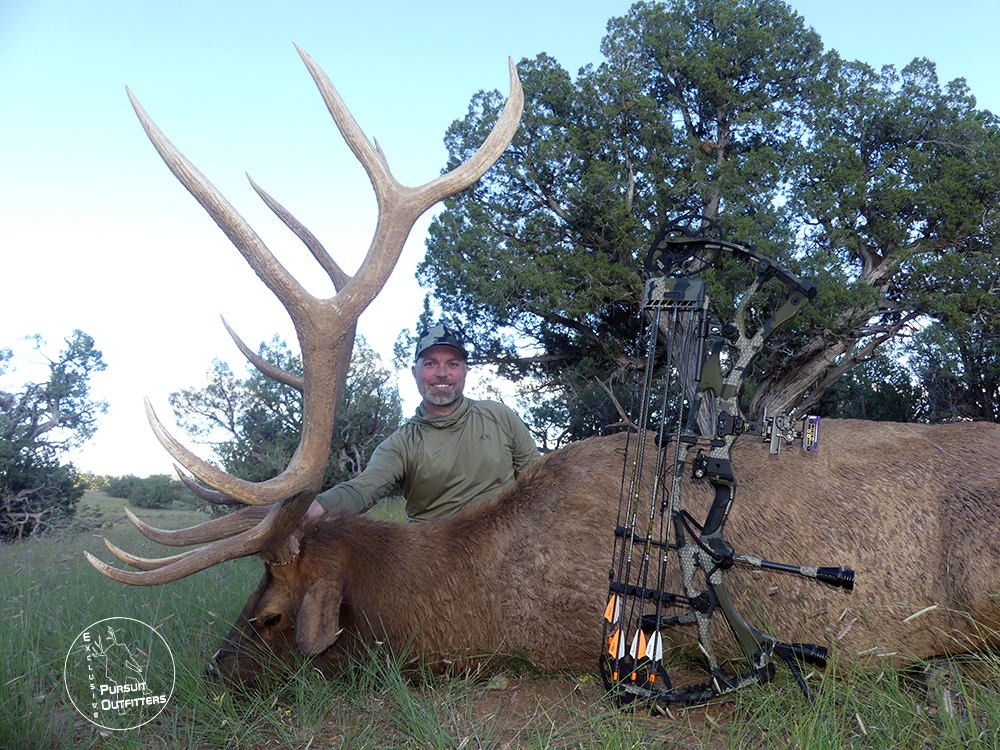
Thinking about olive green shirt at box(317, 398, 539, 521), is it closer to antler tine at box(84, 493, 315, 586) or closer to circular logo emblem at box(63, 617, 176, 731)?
antler tine at box(84, 493, 315, 586)

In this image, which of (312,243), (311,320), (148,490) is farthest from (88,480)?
(311,320)

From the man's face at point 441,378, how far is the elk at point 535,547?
1322 mm

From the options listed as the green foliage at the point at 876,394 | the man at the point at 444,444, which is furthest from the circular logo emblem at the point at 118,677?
the green foliage at the point at 876,394

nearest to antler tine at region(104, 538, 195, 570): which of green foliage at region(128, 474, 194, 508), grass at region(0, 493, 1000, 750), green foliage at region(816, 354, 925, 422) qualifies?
grass at region(0, 493, 1000, 750)

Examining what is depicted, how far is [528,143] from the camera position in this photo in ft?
62.8

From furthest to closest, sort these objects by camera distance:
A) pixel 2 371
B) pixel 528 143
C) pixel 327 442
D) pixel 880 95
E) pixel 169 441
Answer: pixel 528 143 < pixel 880 95 < pixel 2 371 < pixel 327 442 < pixel 169 441

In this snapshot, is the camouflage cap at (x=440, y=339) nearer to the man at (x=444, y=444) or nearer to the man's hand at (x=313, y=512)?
the man at (x=444, y=444)

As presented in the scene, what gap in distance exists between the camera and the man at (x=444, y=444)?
421cm

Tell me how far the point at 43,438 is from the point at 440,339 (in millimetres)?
9041

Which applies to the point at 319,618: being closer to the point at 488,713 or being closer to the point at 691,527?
the point at 488,713

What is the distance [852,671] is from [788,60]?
20.3 m

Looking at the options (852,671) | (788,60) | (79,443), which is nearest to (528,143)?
(788,60)

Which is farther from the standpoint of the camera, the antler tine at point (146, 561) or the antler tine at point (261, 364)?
the antler tine at point (261, 364)

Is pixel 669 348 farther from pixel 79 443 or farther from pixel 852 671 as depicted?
pixel 79 443
